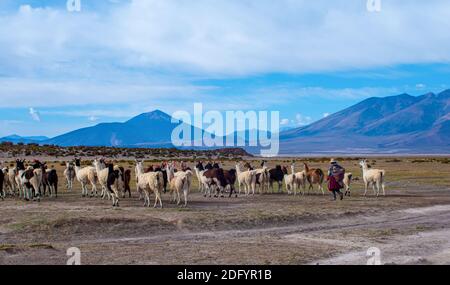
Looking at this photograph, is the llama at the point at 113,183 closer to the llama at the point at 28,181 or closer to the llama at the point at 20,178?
the llama at the point at 28,181

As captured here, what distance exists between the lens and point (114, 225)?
1870 cm

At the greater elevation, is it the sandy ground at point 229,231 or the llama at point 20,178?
the llama at point 20,178

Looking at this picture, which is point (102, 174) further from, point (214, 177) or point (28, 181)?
point (214, 177)

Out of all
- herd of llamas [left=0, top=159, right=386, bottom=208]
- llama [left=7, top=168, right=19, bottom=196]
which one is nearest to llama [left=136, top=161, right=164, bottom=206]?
herd of llamas [left=0, top=159, right=386, bottom=208]

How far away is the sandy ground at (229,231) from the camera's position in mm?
13781

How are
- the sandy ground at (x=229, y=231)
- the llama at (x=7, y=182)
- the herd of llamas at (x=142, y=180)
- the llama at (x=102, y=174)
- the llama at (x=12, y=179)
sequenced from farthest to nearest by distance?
1. the llama at (x=7, y=182)
2. the llama at (x=12, y=179)
3. the llama at (x=102, y=174)
4. the herd of llamas at (x=142, y=180)
5. the sandy ground at (x=229, y=231)

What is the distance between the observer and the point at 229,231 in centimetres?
1850

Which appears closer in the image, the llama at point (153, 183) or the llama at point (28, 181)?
the llama at point (153, 183)

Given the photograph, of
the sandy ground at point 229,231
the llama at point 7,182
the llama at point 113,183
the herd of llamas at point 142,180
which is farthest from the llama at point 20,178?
the llama at point 113,183

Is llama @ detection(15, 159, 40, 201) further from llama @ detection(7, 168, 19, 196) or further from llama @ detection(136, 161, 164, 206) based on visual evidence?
llama @ detection(136, 161, 164, 206)

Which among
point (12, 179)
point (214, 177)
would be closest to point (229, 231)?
point (214, 177)

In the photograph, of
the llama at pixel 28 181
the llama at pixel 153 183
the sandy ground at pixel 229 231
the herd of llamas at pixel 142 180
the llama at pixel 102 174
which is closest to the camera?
the sandy ground at pixel 229 231
